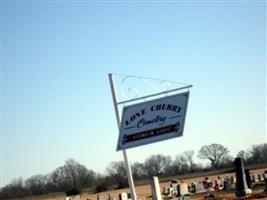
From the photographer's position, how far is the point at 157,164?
13775 centimetres

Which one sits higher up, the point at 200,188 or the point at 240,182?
the point at 240,182

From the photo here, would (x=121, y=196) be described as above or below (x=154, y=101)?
below

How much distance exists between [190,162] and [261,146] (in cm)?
2154

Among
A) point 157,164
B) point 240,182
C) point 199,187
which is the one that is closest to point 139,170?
point 157,164

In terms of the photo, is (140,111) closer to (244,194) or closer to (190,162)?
(244,194)

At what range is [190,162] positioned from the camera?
13800 cm

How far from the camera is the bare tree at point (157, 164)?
433 feet

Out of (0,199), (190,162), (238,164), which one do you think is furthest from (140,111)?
(190,162)

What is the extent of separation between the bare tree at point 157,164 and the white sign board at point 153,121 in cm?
12097

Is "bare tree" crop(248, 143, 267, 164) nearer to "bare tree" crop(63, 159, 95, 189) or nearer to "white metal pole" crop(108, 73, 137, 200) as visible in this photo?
"bare tree" crop(63, 159, 95, 189)

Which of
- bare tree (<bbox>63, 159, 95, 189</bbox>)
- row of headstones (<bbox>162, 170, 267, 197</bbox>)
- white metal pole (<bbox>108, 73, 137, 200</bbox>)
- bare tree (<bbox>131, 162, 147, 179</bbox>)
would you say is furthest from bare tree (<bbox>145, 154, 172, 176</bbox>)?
white metal pole (<bbox>108, 73, 137, 200</bbox>)

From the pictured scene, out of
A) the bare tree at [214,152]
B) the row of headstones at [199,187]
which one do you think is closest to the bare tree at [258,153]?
the bare tree at [214,152]

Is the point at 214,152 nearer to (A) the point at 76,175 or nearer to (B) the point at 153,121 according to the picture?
(A) the point at 76,175

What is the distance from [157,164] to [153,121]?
429ft
